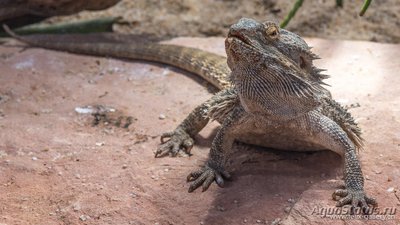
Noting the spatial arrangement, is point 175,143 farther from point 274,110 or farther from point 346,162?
point 346,162

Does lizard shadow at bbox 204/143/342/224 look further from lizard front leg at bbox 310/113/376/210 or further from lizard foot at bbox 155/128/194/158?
lizard foot at bbox 155/128/194/158

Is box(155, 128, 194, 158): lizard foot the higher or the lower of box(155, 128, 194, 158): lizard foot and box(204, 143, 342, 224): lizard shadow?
the lower

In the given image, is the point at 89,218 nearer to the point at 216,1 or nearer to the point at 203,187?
the point at 203,187

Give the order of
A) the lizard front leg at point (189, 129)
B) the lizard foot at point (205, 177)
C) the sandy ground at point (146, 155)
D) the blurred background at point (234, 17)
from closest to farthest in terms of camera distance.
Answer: the sandy ground at point (146, 155)
the lizard foot at point (205, 177)
the lizard front leg at point (189, 129)
the blurred background at point (234, 17)

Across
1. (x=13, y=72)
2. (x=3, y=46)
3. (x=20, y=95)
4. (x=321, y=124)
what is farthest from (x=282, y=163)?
(x=3, y=46)

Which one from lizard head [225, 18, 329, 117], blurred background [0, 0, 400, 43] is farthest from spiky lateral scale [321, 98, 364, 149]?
blurred background [0, 0, 400, 43]

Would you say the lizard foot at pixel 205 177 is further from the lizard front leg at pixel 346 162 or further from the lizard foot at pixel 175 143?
the lizard front leg at pixel 346 162

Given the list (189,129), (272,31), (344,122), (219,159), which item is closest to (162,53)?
(189,129)

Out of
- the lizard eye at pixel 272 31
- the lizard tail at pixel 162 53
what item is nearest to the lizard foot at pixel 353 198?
the lizard eye at pixel 272 31
